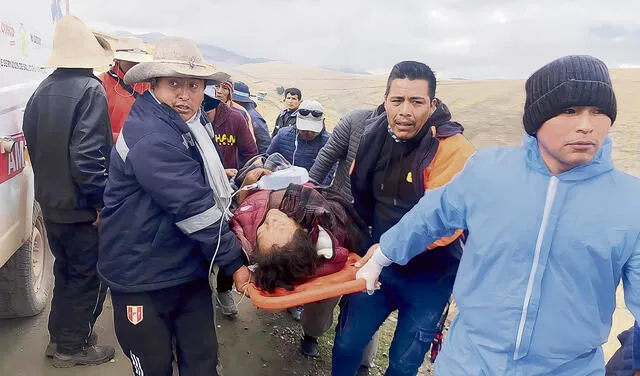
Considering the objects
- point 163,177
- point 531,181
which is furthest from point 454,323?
point 163,177

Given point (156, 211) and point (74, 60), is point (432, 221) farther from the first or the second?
point (74, 60)

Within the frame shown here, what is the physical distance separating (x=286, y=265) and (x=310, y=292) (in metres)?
0.20

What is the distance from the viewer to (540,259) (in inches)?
57.7

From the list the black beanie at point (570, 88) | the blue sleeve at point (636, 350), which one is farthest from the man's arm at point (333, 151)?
the blue sleeve at point (636, 350)

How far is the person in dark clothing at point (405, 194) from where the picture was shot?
2350 millimetres

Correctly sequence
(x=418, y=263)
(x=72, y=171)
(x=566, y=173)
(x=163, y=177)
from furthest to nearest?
(x=72, y=171), (x=418, y=263), (x=163, y=177), (x=566, y=173)

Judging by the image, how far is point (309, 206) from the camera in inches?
99.0

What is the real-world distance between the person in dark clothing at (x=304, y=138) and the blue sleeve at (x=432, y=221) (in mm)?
2664

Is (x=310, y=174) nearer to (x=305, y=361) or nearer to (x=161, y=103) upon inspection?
(x=161, y=103)

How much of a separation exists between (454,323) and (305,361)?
78.3 inches

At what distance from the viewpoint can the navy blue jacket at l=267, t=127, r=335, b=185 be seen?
4.57 meters

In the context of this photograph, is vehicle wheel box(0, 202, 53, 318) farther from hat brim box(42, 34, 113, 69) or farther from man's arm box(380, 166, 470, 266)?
man's arm box(380, 166, 470, 266)

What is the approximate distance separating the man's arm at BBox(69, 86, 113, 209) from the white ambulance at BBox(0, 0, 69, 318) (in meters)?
0.39

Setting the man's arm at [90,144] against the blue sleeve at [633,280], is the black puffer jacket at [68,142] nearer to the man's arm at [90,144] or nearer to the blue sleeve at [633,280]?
the man's arm at [90,144]
